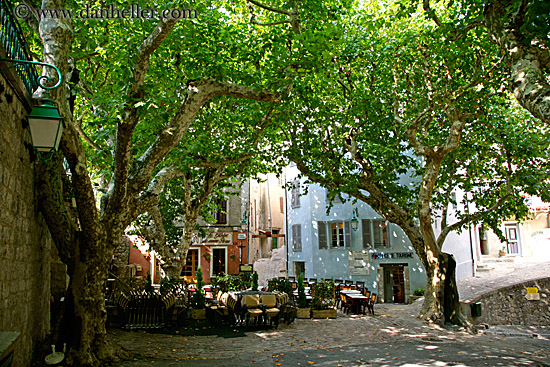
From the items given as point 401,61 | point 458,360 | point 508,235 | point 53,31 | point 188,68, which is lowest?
point 458,360

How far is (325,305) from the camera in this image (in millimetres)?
14445

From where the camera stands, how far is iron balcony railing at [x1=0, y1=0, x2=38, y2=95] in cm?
510

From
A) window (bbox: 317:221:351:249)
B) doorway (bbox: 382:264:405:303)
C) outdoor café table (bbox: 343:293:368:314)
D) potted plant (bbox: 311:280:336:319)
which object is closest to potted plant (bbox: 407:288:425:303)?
doorway (bbox: 382:264:405:303)

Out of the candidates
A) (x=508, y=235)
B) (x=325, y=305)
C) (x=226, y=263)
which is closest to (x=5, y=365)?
(x=325, y=305)

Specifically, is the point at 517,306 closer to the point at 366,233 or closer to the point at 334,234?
the point at 366,233

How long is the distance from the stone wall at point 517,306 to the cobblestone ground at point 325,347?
7.06 meters

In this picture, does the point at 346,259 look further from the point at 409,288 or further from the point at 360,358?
the point at 360,358

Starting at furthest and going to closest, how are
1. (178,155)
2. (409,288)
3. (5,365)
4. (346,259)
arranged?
1. (346,259)
2. (409,288)
3. (178,155)
4. (5,365)

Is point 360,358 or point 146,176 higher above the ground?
point 146,176

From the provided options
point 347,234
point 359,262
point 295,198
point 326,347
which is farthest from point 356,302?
point 295,198

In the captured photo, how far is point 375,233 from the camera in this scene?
886 inches

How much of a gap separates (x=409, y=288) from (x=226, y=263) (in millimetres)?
11847

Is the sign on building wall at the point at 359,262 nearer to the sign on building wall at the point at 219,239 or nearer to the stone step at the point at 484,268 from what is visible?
the stone step at the point at 484,268

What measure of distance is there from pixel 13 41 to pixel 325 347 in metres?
8.07
